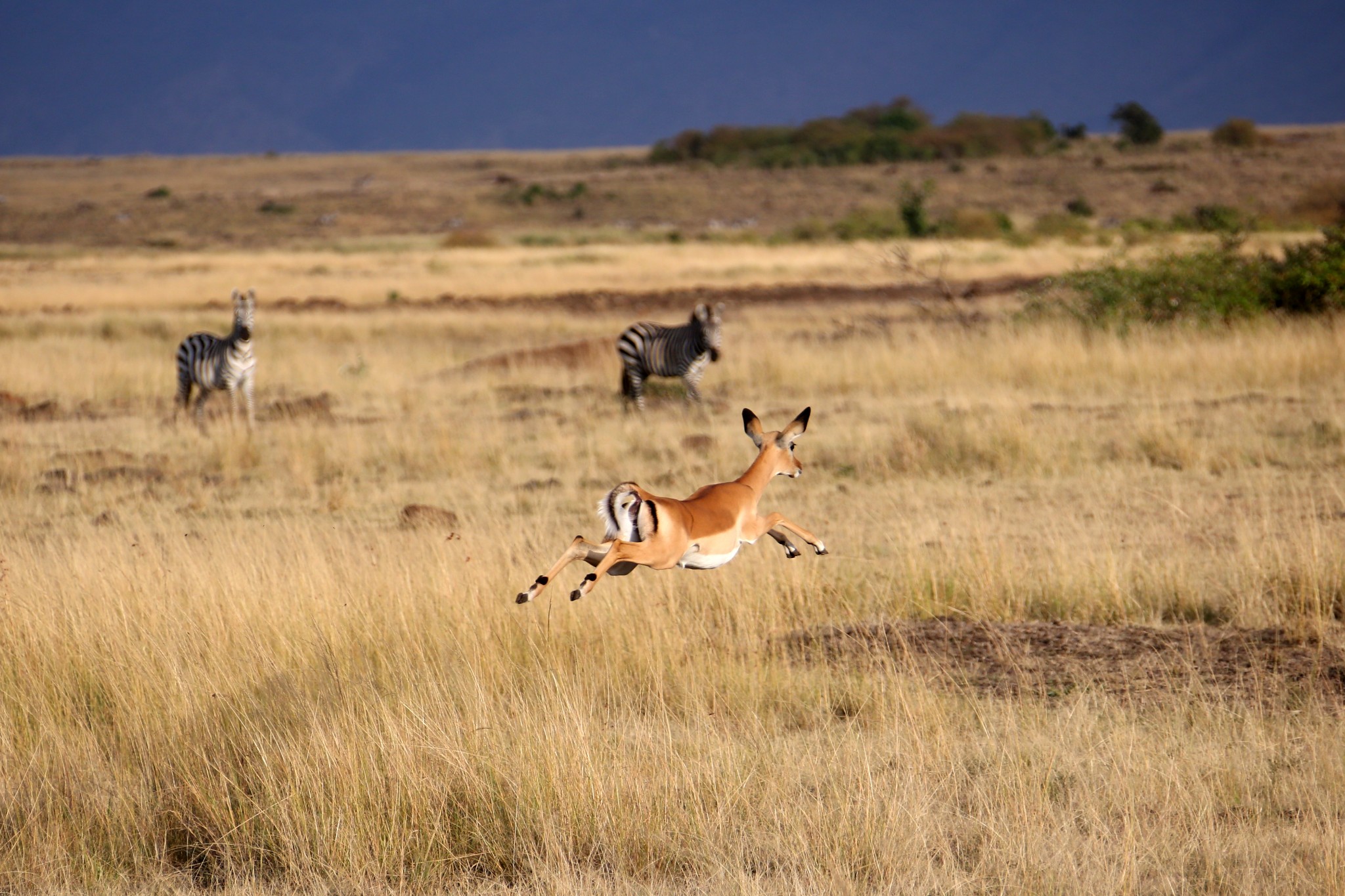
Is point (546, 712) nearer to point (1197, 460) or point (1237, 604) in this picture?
point (1237, 604)

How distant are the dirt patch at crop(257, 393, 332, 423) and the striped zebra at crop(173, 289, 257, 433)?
67 cm

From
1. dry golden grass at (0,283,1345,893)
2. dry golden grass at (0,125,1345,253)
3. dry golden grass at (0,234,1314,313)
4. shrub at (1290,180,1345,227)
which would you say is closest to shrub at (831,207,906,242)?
dry golden grass at (0,234,1314,313)

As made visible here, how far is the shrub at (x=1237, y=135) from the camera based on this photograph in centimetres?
9912

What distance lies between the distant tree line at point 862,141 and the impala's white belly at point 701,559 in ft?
323

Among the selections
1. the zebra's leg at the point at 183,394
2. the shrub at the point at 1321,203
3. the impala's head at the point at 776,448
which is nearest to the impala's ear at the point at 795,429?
the impala's head at the point at 776,448

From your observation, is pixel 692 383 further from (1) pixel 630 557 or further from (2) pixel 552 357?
(1) pixel 630 557

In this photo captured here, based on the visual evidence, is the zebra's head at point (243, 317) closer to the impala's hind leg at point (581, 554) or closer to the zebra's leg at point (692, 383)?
the zebra's leg at point (692, 383)

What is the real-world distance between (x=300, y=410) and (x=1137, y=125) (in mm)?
102049

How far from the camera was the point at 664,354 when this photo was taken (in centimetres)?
1722

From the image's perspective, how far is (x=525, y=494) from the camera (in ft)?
38.9

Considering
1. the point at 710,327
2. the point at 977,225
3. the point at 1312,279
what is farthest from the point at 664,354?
the point at 977,225

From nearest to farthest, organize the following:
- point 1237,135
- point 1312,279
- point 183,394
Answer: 1. point 183,394
2. point 1312,279
3. point 1237,135

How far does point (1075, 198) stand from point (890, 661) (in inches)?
2794

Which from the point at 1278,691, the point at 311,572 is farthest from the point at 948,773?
the point at 311,572
